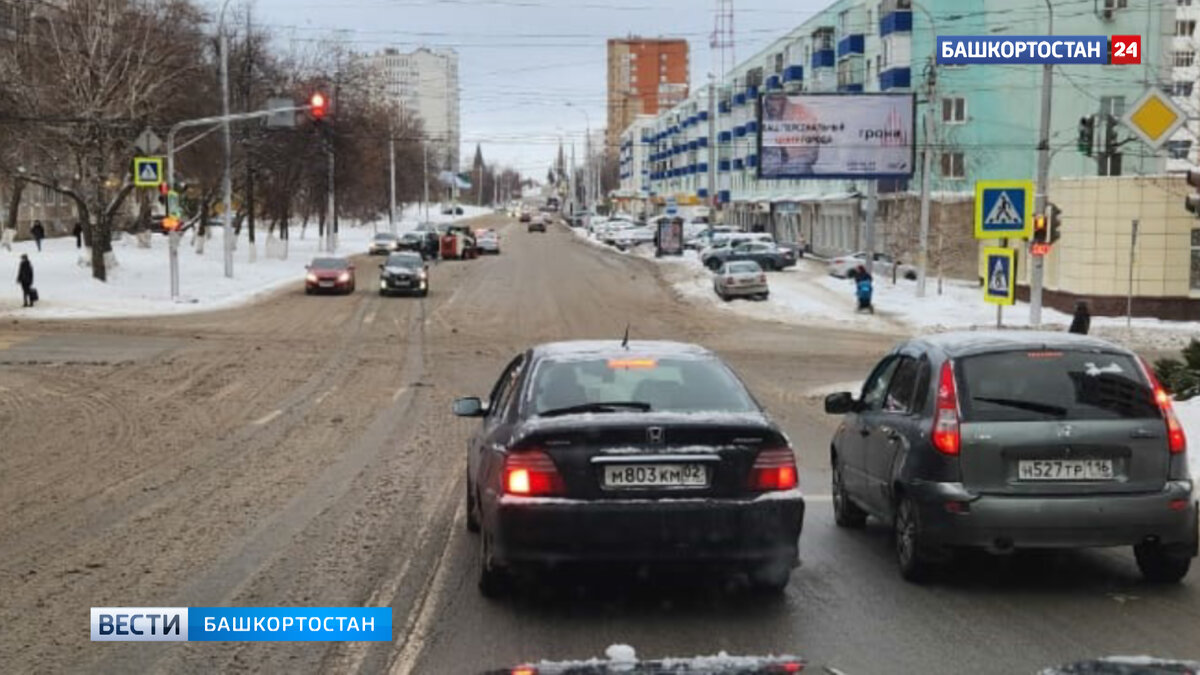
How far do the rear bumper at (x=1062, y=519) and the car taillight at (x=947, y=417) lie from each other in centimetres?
22

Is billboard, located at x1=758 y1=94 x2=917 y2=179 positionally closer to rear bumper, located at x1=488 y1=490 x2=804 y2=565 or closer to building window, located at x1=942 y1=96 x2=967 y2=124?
building window, located at x1=942 y1=96 x2=967 y2=124

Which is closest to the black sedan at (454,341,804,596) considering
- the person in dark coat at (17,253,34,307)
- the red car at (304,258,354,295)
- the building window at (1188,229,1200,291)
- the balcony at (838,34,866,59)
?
the person in dark coat at (17,253,34,307)

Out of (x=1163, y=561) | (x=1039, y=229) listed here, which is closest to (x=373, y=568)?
(x=1163, y=561)

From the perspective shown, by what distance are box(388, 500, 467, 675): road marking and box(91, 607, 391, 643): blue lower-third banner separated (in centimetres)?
14

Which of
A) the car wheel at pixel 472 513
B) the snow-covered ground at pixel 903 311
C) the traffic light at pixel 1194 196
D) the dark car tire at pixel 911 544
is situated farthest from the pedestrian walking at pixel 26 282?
the dark car tire at pixel 911 544

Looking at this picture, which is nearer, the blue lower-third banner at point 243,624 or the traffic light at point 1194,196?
Answer: the blue lower-third banner at point 243,624

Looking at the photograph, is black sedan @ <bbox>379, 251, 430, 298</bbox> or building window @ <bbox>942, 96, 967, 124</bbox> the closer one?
black sedan @ <bbox>379, 251, 430, 298</bbox>

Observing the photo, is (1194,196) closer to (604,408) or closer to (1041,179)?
(604,408)

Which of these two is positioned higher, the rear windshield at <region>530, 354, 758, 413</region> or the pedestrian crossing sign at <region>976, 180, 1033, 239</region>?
the pedestrian crossing sign at <region>976, 180, 1033, 239</region>

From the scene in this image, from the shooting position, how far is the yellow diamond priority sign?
1764cm

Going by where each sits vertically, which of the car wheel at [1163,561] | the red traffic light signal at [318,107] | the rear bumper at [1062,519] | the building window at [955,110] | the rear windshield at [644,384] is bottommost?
the car wheel at [1163,561]

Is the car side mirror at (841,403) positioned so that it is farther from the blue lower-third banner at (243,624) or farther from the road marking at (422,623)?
the blue lower-third banner at (243,624)

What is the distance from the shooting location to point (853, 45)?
7350cm

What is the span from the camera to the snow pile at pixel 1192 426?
11357 mm
